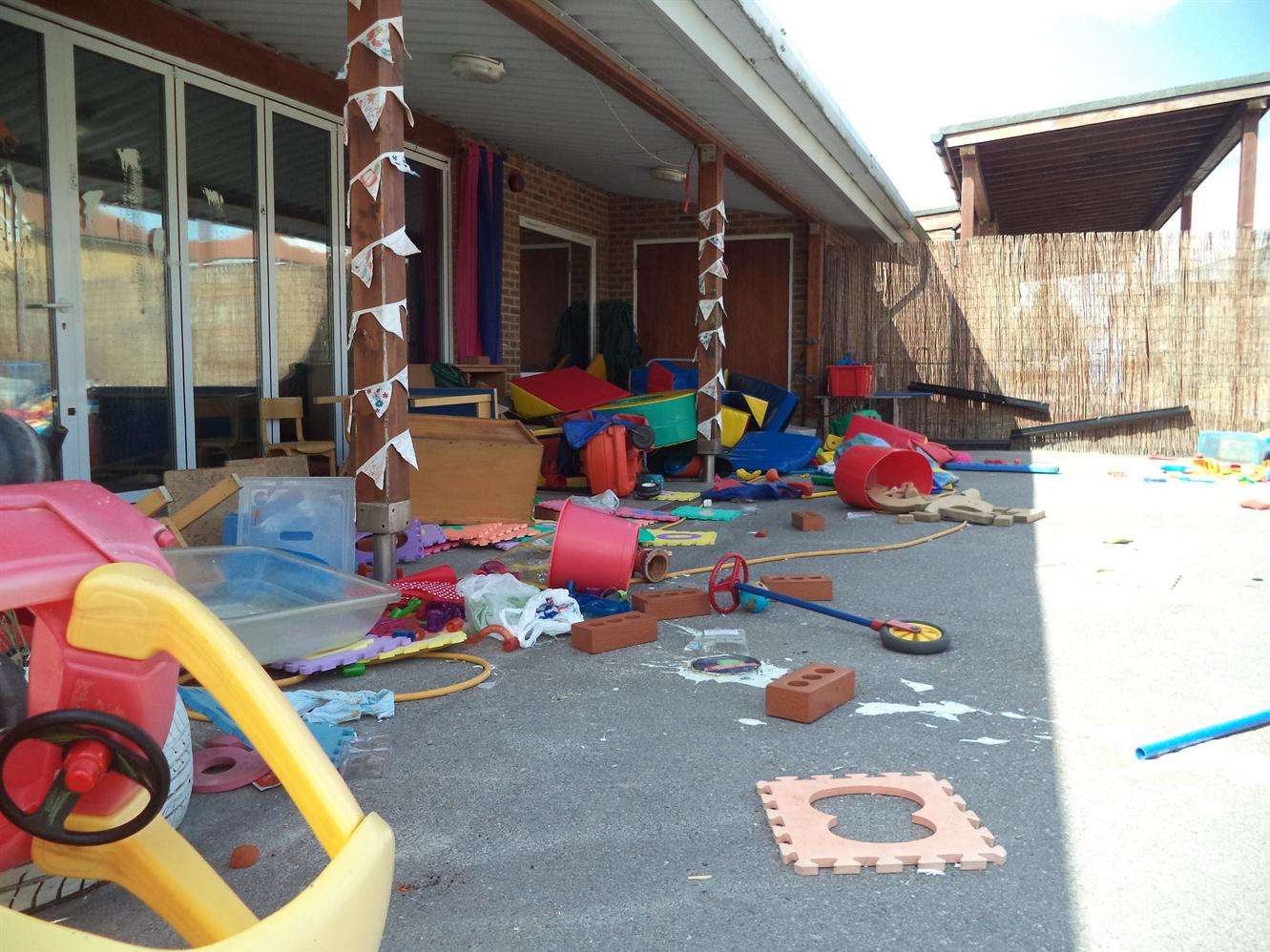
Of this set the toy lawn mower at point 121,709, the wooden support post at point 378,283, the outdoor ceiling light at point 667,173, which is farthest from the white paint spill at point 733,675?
the outdoor ceiling light at point 667,173

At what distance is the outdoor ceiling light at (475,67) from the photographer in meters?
6.70

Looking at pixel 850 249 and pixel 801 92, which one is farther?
pixel 850 249

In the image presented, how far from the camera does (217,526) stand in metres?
4.68

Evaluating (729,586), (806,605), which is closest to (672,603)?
(729,586)

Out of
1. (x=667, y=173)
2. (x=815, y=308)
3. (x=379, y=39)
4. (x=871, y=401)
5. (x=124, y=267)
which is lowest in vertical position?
(x=871, y=401)

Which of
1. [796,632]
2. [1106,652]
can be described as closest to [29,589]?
[796,632]

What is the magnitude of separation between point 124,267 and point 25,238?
0.65 meters

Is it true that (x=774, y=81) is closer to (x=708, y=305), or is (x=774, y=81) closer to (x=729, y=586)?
(x=708, y=305)

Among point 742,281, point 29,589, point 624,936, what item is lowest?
point 624,936

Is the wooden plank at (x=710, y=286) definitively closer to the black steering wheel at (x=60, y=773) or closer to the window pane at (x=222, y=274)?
the window pane at (x=222, y=274)

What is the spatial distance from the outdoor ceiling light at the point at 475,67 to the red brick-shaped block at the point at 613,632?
4.52m

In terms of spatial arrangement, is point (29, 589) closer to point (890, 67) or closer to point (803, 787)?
point (803, 787)

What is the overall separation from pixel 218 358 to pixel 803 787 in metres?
5.29

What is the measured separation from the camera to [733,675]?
3.37 metres
